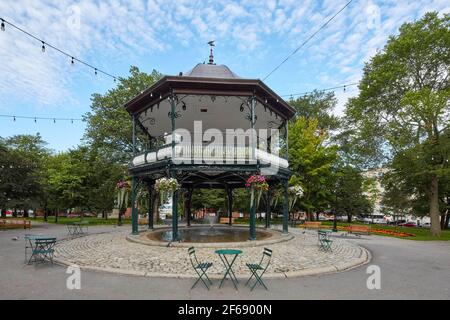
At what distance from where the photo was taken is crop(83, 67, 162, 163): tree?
2836 centimetres

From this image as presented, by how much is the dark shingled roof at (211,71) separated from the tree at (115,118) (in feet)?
45.9

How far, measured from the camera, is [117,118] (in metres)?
28.9

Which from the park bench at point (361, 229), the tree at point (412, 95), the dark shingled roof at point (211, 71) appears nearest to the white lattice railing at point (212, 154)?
the dark shingled roof at point (211, 71)

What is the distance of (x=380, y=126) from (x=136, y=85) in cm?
2485

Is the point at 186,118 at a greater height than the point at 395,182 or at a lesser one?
greater

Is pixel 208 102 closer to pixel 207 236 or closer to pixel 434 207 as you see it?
pixel 207 236

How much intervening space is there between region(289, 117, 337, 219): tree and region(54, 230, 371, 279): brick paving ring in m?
18.4

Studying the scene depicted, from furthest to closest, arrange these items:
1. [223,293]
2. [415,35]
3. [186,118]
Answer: [415,35], [186,118], [223,293]

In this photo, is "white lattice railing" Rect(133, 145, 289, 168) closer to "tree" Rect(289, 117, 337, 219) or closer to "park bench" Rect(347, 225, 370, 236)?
"park bench" Rect(347, 225, 370, 236)

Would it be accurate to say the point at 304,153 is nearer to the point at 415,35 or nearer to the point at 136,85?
the point at 415,35

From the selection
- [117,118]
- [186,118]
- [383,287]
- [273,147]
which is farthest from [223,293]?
[117,118]

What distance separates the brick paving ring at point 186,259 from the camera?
802 centimetres

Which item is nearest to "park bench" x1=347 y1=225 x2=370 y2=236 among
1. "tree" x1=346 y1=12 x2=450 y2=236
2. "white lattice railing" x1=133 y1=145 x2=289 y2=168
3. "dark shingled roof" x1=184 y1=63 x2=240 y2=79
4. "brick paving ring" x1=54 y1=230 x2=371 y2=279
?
"tree" x1=346 y1=12 x2=450 y2=236
